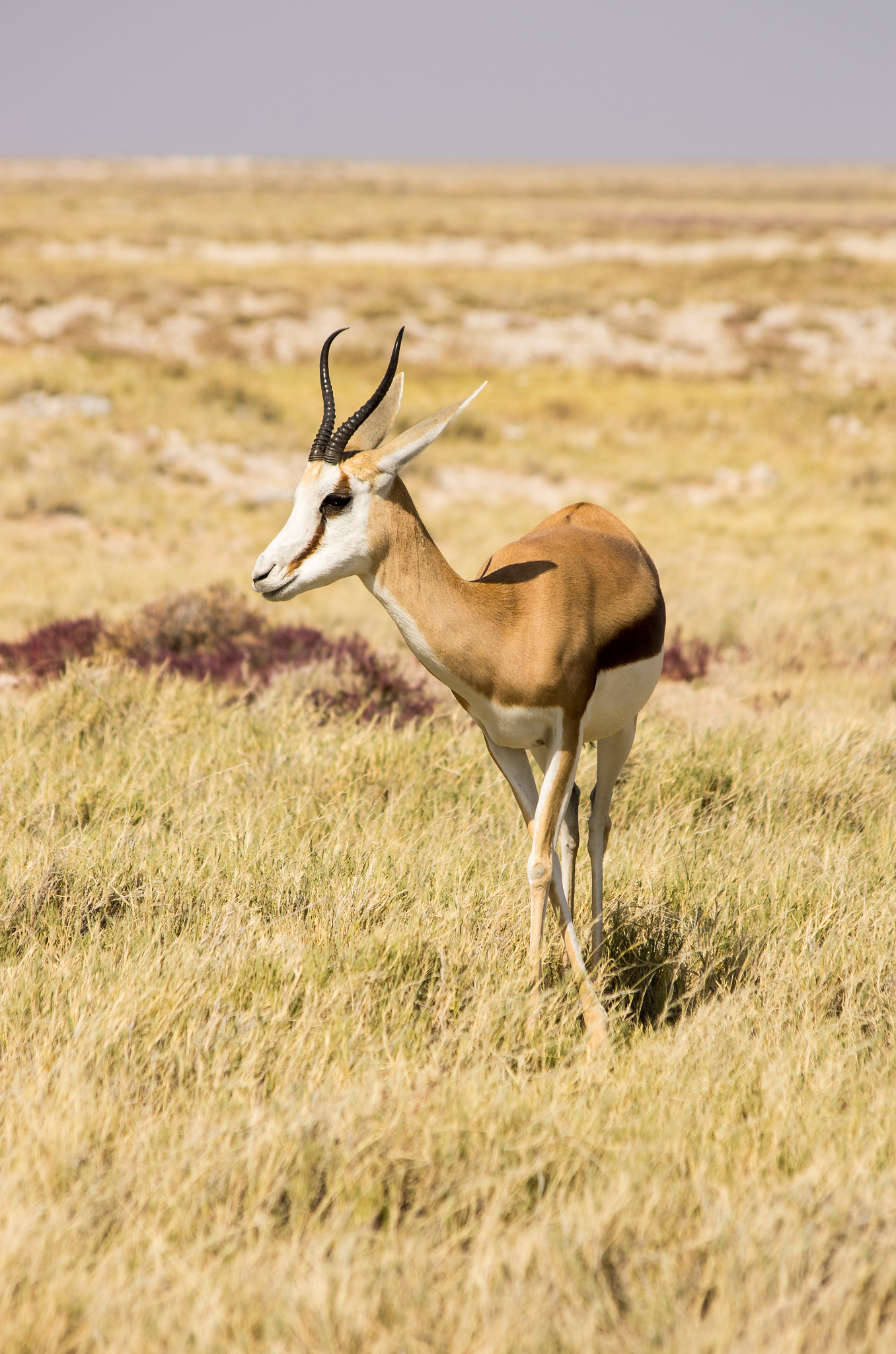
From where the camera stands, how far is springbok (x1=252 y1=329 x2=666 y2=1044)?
3361 millimetres

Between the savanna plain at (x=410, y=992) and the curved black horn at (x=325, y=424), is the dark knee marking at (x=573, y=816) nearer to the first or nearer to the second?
the savanna plain at (x=410, y=992)

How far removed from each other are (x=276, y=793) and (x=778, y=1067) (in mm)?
2726

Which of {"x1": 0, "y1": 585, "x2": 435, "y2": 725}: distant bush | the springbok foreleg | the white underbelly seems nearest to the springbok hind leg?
the white underbelly

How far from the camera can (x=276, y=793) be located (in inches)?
200

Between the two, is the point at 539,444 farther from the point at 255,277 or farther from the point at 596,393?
the point at 255,277

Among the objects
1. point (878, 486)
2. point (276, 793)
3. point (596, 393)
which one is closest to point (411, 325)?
point (596, 393)

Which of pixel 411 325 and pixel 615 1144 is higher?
pixel 411 325

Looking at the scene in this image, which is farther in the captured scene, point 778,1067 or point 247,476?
point 247,476

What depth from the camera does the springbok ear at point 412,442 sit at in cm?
325

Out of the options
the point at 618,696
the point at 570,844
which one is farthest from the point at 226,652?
the point at 618,696

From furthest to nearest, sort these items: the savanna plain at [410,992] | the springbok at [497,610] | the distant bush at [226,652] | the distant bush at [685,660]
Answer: the distant bush at [685,660], the distant bush at [226,652], the springbok at [497,610], the savanna plain at [410,992]

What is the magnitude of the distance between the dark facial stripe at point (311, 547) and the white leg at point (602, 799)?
162 cm

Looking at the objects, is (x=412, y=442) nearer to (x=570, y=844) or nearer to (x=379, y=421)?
(x=379, y=421)

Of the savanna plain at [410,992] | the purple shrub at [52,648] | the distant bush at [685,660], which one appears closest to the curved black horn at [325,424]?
the savanna plain at [410,992]
